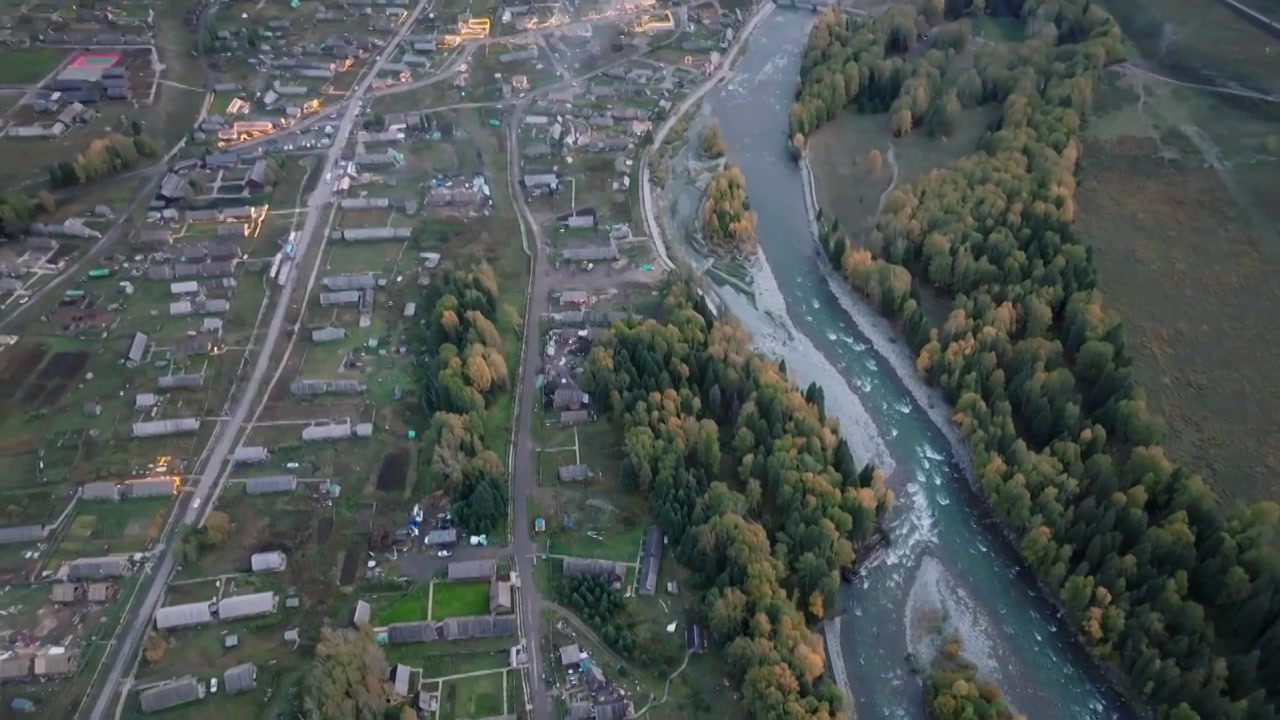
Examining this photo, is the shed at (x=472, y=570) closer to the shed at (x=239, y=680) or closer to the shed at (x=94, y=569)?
the shed at (x=239, y=680)

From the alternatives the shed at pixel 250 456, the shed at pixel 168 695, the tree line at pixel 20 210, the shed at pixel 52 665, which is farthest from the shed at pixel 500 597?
the tree line at pixel 20 210

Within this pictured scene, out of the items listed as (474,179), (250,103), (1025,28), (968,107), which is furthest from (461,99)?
(1025,28)

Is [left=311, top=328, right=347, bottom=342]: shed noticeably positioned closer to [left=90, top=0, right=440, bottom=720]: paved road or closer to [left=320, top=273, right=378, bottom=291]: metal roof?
[left=90, top=0, right=440, bottom=720]: paved road

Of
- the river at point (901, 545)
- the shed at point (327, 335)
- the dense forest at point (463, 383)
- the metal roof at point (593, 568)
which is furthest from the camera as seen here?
the shed at point (327, 335)

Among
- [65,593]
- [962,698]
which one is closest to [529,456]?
[65,593]

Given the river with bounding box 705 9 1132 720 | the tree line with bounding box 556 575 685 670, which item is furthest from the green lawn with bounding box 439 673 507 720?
the river with bounding box 705 9 1132 720

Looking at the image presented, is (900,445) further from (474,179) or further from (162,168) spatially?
(162,168)

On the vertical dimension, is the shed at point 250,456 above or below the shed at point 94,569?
above

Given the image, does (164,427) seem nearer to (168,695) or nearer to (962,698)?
(168,695)
